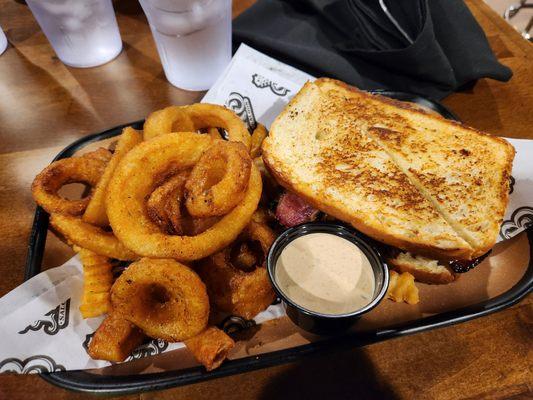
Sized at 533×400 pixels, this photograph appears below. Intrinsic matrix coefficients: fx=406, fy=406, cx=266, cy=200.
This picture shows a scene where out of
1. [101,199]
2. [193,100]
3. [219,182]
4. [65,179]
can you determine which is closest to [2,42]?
[193,100]

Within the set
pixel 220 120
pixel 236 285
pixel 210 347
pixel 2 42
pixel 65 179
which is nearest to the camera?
pixel 210 347

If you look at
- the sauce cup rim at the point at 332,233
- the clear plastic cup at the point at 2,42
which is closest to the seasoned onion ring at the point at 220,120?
the sauce cup rim at the point at 332,233

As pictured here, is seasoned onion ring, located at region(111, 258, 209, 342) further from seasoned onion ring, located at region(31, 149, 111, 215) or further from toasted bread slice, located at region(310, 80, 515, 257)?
toasted bread slice, located at region(310, 80, 515, 257)

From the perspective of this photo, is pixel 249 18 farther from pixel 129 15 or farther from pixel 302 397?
pixel 302 397

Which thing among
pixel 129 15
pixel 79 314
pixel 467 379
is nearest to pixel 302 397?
pixel 467 379

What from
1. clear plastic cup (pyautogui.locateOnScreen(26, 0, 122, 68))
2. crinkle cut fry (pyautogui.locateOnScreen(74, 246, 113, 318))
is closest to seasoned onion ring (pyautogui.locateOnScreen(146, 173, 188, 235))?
crinkle cut fry (pyautogui.locateOnScreen(74, 246, 113, 318))

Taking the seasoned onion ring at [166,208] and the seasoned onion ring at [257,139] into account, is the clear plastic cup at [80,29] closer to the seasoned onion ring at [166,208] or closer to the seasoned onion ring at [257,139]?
the seasoned onion ring at [257,139]

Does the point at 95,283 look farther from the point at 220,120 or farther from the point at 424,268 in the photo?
the point at 424,268
